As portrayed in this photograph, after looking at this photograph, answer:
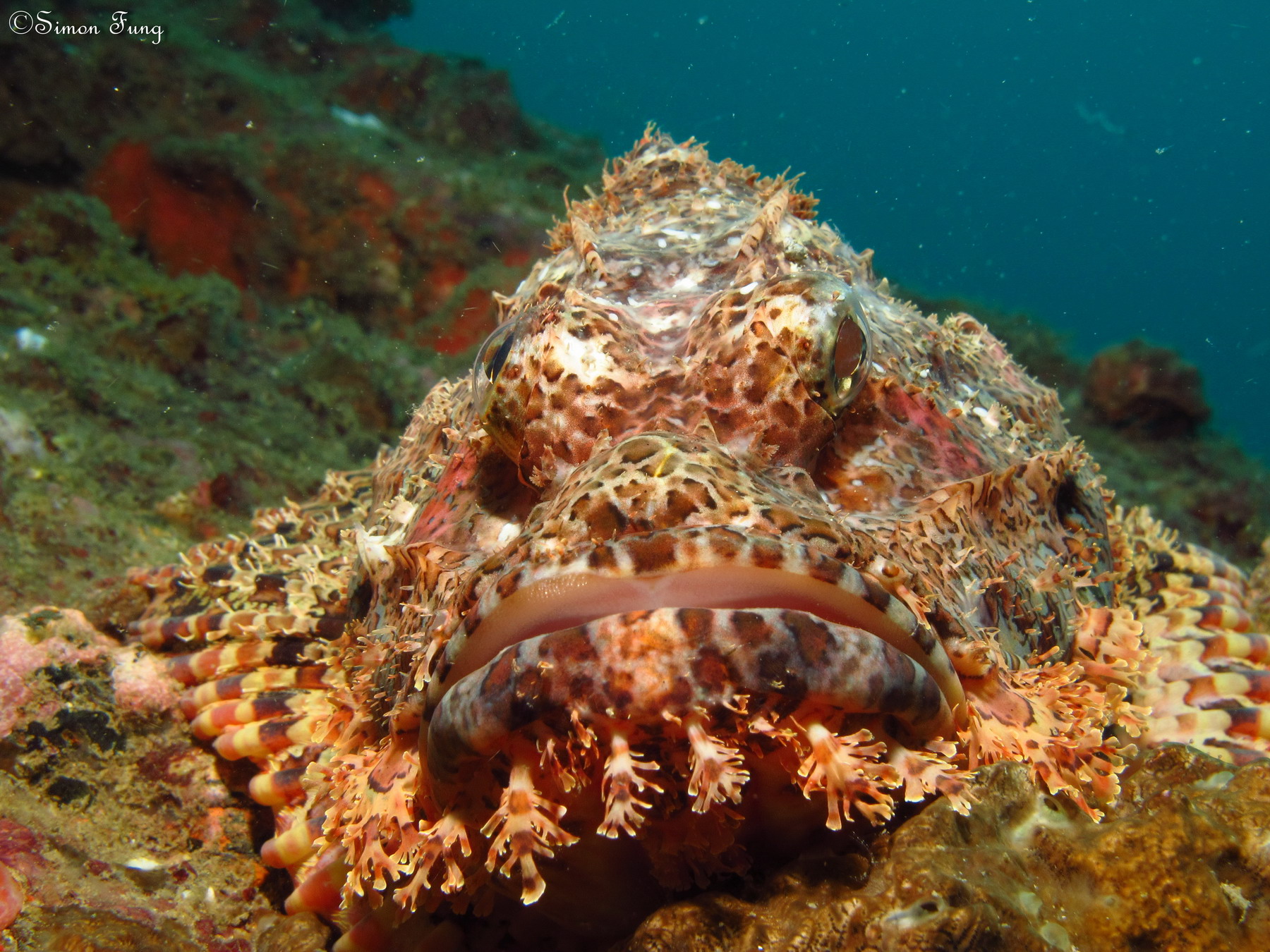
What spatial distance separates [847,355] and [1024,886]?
1.65m

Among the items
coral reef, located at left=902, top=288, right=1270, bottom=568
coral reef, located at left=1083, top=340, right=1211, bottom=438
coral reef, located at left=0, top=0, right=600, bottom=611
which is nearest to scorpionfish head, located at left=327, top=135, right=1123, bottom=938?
coral reef, located at left=0, top=0, right=600, bottom=611

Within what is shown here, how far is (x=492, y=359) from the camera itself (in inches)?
114

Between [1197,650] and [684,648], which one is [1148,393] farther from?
[684,648]

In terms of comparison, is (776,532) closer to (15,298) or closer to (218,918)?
(218,918)

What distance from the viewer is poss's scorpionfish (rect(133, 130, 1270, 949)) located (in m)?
1.71

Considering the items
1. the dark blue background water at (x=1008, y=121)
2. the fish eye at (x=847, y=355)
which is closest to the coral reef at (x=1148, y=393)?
the fish eye at (x=847, y=355)

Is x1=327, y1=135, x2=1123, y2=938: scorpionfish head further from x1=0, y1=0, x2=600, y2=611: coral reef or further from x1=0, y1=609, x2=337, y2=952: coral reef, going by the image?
x1=0, y1=0, x2=600, y2=611: coral reef

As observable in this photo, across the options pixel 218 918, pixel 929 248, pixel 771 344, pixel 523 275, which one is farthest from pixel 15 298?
pixel 929 248

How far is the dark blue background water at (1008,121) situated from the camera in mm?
104375

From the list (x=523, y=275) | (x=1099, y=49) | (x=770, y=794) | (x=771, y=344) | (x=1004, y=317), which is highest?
(x=1099, y=49)

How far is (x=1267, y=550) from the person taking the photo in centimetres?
561

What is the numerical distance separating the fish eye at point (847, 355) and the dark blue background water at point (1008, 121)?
332 ft

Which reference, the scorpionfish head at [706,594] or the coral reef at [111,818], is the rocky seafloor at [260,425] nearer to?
the coral reef at [111,818]

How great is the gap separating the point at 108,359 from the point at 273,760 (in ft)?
19.2
